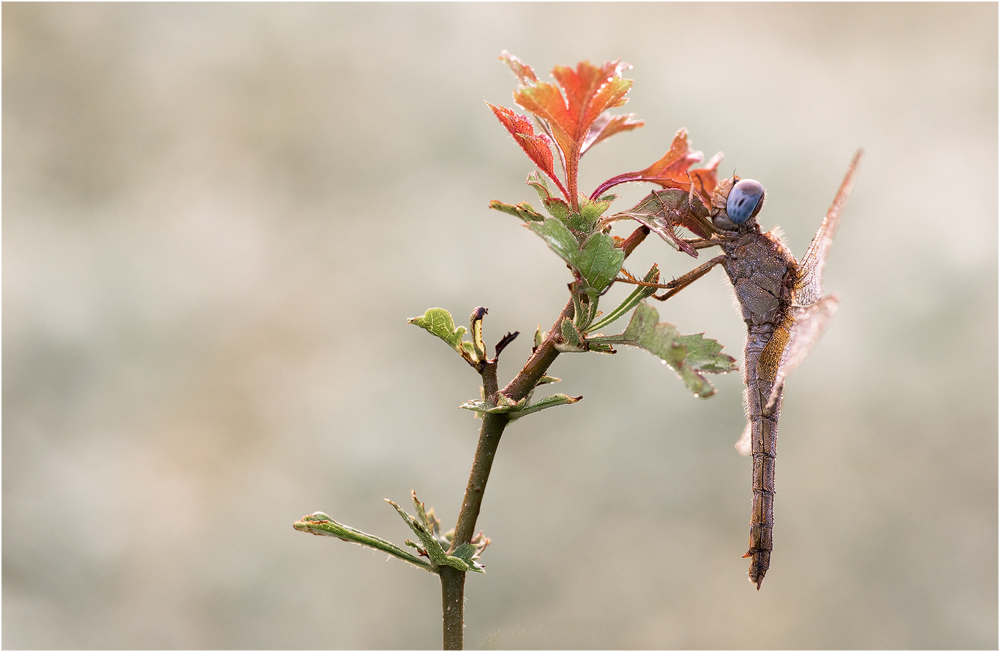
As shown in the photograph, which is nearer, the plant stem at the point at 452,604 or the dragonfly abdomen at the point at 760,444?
the plant stem at the point at 452,604

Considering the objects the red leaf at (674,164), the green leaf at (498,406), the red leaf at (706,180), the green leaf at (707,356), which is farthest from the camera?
the red leaf at (706,180)

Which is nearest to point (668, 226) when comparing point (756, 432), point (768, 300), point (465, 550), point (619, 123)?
point (619, 123)

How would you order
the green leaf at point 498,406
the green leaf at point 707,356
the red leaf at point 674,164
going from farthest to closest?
the red leaf at point 674,164, the green leaf at point 707,356, the green leaf at point 498,406

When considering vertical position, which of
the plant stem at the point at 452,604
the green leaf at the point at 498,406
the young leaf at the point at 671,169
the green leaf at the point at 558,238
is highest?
the young leaf at the point at 671,169

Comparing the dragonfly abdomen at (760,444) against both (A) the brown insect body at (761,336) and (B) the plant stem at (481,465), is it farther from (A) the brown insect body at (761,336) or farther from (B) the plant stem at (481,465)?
(B) the plant stem at (481,465)

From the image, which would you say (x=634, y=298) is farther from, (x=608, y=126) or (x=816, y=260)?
(x=816, y=260)

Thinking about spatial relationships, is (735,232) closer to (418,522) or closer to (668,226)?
(668,226)

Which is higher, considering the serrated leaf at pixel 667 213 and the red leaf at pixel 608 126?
the red leaf at pixel 608 126

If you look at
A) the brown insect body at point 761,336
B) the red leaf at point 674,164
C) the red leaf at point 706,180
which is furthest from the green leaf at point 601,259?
the brown insect body at point 761,336
